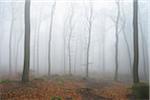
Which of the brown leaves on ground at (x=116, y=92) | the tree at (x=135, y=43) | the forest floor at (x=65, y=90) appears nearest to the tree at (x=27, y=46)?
the forest floor at (x=65, y=90)

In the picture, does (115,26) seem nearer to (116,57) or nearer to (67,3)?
(116,57)

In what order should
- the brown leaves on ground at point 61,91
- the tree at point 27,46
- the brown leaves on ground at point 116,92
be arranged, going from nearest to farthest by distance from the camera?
the brown leaves on ground at point 61,91, the brown leaves on ground at point 116,92, the tree at point 27,46

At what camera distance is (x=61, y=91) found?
3588mm

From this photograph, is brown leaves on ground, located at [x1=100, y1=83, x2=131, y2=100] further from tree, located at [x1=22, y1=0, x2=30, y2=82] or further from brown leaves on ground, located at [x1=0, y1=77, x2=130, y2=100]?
tree, located at [x1=22, y1=0, x2=30, y2=82]

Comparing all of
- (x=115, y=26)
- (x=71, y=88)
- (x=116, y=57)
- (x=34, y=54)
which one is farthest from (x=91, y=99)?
(x=115, y=26)

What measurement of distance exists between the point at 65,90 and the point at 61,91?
0.27 ft

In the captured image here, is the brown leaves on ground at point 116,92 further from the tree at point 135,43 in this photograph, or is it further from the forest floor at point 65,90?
the tree at point 135,43

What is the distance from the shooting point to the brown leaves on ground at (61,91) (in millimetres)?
3414

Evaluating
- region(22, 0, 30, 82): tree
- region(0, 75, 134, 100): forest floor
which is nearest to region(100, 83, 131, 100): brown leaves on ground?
region(0, 75, 134, 100): forest floor

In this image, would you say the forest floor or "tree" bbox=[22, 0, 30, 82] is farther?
"tree" bbox=[22, 0, 30, 82]

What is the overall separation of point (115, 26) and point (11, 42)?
8.61 feet

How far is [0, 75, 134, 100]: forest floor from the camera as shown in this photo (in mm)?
3430

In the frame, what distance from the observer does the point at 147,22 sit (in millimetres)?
4137

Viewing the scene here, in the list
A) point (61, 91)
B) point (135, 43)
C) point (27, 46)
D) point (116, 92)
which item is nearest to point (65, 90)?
point (61, 91)
